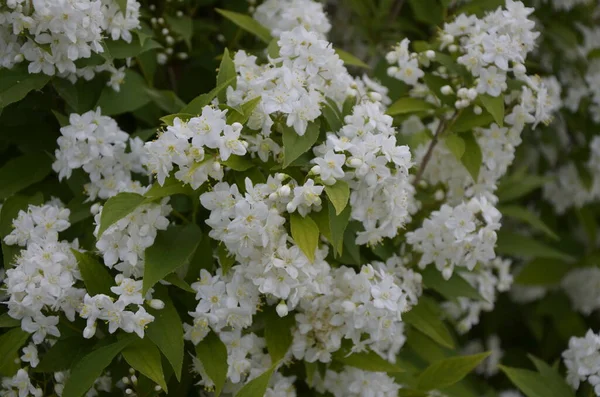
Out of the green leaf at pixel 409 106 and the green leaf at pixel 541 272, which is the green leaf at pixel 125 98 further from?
the green leaf at pixel 541 272

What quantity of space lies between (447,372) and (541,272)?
6.77 ft

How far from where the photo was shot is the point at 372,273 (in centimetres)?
259

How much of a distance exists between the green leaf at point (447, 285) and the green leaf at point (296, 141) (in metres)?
0.98

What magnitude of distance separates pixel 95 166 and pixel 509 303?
342 centimetres

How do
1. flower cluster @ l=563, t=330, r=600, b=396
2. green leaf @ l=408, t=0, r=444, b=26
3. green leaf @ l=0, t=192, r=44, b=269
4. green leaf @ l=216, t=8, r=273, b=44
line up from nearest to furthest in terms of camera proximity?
1. green leaf @ l=0, t=192, r=44, b=269
2. flower cluster @ l=563, t=330, r=600, b=396
3. green leaf @ l=216, t=8, r=273, b=44
4. green leaf @ l=408, t=0, r=444, b=26

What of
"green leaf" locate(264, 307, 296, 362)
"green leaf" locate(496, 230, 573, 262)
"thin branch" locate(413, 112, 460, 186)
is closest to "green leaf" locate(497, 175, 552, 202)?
"green leaf" locate(496, 230, 573, 262)

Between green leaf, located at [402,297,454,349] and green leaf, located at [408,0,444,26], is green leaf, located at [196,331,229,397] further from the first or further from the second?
green leaf, located at [408,0,444,26]

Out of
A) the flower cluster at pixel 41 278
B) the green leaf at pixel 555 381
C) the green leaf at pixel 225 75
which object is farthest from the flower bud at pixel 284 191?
the green leaf at pixel 555 381

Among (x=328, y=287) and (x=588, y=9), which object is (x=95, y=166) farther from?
(x=588, y=9)

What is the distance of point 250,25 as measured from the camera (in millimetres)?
3232

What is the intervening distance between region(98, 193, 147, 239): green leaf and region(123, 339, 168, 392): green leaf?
42cm

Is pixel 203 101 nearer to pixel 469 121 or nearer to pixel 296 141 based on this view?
pixel 296 141

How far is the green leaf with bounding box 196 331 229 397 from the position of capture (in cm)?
240

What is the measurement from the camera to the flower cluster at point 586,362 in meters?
2.89
